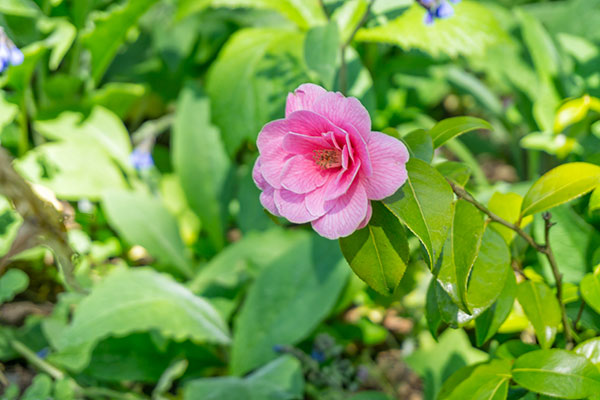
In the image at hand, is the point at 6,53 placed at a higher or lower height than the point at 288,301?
higher

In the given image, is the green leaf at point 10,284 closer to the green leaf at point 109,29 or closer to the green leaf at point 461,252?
the green leaf at point 109,29

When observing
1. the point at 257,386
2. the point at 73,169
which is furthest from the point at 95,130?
the point at 257,386

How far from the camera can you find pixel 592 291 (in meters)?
0.89

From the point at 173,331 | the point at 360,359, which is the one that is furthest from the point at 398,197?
the point at 360,359

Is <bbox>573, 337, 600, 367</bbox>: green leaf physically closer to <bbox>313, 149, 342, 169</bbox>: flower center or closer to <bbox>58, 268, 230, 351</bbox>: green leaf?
<bbox>313, 149, 342, 169</bbox>: flower center

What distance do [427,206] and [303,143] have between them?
190 millimetres

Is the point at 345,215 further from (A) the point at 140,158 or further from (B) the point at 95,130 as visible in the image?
(B) the point at 95,130

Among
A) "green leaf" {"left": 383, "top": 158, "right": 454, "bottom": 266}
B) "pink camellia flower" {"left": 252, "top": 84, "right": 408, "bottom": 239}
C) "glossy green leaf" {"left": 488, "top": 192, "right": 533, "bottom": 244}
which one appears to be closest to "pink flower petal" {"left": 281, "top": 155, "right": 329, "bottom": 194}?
"pink camellia flower" {"left": 252, "top": 84, "right": 408, "bottom": 239}

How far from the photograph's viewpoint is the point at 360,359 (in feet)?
5.86

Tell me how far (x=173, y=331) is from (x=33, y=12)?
3.77 feet

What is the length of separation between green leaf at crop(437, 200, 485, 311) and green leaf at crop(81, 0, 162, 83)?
1395mm

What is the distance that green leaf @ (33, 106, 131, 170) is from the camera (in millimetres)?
2037

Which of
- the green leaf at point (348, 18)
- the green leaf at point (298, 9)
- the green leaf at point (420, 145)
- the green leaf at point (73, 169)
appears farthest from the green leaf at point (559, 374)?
the green leaf at point (73, 169)

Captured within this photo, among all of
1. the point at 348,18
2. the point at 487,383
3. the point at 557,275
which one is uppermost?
the point at 348,18
